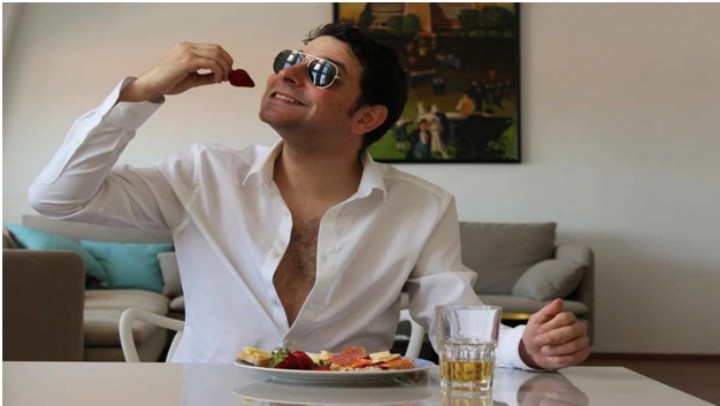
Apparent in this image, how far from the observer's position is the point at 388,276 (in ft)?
6.00

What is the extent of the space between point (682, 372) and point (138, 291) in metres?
2.84

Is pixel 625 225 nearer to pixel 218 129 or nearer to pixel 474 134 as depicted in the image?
pixel 474 134

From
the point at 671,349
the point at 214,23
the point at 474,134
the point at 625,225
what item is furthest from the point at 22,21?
the point at 671,349

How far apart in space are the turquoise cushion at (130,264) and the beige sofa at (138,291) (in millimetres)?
86

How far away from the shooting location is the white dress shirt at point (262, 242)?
176 cm

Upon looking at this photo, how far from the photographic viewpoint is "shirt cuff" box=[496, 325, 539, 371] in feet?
4.60

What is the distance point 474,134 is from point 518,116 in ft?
0.89

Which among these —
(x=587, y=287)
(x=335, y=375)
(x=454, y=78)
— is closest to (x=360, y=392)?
(x=335, y=375)

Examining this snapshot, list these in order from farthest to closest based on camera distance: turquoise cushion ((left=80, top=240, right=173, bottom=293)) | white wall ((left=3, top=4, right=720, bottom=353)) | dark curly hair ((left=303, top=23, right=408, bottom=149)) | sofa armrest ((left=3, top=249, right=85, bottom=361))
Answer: white wall ((left=3, top=4, right=720, bottom=353)), turquoise cushion ((left=80, top=240, right=173, bottom=293)), sofa armrest ((left=3, top=249, right=85, bottom=361)), dark curly hair ((left=303, top=23, right=408, bottom=149))

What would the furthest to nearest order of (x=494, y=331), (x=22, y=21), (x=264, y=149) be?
(x=22, y=21) < (x=264, y=149) < (x=494, y=331)

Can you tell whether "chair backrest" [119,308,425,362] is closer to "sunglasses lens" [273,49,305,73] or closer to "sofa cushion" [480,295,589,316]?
"sunglasses lens" [273,49,305,73]

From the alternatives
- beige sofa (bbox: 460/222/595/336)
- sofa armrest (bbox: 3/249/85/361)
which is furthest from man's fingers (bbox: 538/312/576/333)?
beige sofa (bbox: 460/222/595/336)

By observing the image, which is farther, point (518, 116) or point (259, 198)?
point (518, 116)

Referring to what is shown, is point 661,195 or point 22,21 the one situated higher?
point 22,21
